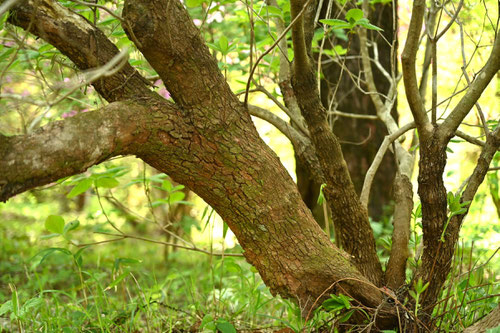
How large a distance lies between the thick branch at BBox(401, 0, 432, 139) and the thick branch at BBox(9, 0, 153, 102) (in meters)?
0.93

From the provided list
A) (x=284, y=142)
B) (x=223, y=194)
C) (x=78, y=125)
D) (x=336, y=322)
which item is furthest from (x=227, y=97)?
(x=284, y=142)

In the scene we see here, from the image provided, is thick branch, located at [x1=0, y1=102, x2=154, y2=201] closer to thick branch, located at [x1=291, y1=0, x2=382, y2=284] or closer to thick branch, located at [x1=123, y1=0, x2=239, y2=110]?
thick branch, located at [x1=123, y1=0, x2=239, y2=110]

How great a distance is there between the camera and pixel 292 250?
177 cm

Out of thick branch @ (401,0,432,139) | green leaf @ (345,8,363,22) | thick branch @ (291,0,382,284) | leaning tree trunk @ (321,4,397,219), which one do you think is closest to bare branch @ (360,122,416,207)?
thick branch @ (291,0,382,284)

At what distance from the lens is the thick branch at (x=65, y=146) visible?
1.30m

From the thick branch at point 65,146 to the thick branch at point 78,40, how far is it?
131 mm

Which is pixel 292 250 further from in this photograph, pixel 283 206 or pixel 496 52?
pixel 496 52

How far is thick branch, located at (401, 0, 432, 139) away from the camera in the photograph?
1604 mm

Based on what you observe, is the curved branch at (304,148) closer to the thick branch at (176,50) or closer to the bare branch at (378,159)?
the bare branch at (378,159)

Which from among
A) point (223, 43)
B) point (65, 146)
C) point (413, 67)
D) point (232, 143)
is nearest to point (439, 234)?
point (413, 67)

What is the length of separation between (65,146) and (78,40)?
1.38 ft

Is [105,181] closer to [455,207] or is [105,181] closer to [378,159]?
[378,159]

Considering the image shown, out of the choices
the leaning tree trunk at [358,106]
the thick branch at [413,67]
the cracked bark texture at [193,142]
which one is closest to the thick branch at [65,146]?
the cracked bark texture at [193,142]

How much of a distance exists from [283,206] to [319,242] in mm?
213
